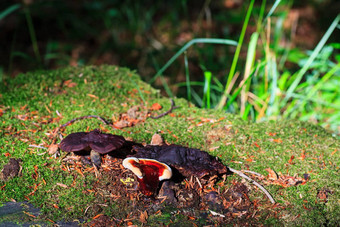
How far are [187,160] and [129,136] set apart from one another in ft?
2.32

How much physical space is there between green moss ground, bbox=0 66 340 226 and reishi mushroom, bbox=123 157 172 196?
42 cm

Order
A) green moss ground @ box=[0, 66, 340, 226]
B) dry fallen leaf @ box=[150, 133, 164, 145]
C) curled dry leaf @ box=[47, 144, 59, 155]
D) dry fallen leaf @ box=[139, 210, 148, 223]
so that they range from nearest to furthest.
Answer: dry fallen leaf @ box=[139, 210, 148, 223]
green moss ground @ box=[0, 66, 340, 226]
curled dry leaf @ box=[47, 144, 59, 155]
dry fallen leaf @ box=[150, 133, 164, 145]

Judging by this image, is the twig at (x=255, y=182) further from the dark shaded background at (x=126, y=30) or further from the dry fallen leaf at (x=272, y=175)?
the dark shaded background at (x=126, y=30)

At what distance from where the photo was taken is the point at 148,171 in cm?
213

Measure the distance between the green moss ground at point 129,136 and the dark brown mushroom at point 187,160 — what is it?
0.24 metres

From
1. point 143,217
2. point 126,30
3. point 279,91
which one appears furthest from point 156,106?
point 126,30

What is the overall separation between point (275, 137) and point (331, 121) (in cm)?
177

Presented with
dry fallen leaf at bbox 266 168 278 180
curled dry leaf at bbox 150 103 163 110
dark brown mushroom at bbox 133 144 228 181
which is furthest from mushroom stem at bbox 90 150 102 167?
dry fallen leaf at bbox 266 168 278 180

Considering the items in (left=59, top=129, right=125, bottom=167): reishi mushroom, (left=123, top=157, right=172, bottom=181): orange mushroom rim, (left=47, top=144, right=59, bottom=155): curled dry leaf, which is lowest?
(left=47, top=144, right=59, bottom=155): curled dry leaf

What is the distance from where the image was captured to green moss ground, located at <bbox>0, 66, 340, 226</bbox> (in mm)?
2258

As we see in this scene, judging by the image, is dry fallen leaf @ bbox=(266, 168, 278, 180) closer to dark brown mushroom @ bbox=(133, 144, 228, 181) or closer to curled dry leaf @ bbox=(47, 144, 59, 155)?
dark brown mushroom @ bbox=(133, 144, 228, 181)

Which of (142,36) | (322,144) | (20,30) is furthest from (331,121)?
(20,30)

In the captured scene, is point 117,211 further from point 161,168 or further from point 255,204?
point 255,204

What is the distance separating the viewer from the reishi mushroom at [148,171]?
6.86ft
